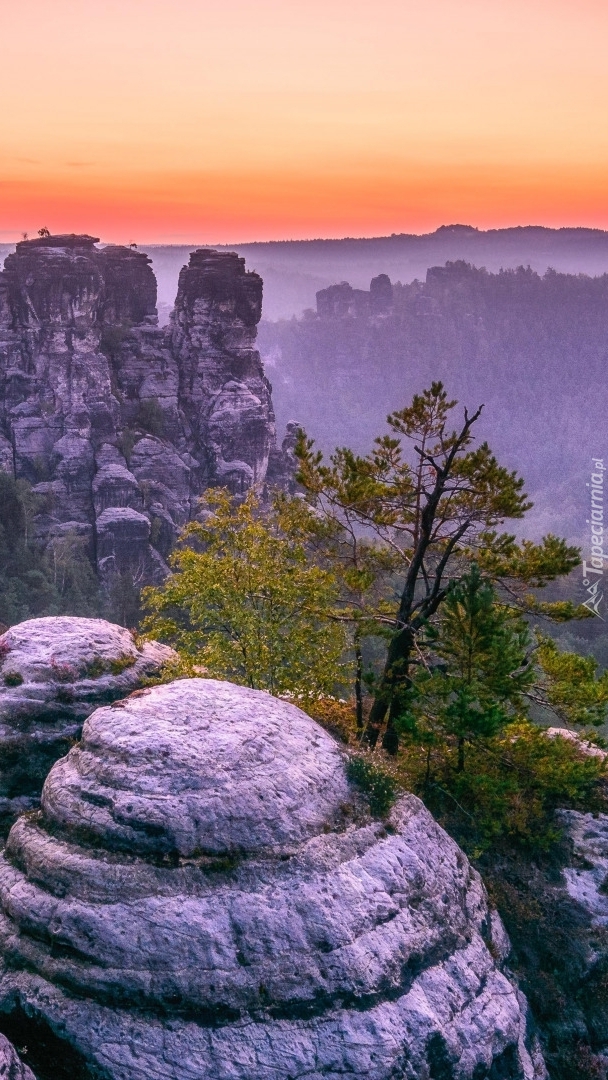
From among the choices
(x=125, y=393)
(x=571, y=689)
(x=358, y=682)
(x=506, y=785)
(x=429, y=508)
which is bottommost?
(x=125, y=393)

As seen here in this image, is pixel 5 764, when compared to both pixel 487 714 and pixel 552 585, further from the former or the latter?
pixel 552 585

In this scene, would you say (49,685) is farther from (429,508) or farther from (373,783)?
(429,508)

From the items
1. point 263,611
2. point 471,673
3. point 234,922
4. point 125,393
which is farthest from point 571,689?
point 125,393

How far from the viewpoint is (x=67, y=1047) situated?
17.6 metres

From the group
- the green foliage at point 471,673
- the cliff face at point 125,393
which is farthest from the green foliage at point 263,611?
the cliff face at point 125,393

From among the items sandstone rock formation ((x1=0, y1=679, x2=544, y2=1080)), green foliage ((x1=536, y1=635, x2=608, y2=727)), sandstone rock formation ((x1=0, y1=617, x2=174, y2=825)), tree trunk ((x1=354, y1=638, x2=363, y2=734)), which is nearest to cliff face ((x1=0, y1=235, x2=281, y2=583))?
sandstone rock formation ((x1=0, y1=617, x2=174, y2=825))

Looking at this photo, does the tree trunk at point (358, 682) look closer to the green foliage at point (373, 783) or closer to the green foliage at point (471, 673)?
the green foliage at point (471, 673)

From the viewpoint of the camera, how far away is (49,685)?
86.9 feet

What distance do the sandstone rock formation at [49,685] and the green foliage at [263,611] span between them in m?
1.79

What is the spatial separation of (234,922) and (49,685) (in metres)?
10.4

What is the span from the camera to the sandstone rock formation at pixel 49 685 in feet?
82.9

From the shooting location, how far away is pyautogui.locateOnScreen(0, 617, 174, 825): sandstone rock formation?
82.9 feet

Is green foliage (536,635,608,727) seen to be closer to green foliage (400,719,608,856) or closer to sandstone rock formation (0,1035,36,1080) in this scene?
green foliage (400,719,608,856)

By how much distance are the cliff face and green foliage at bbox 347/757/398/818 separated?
85882mm
